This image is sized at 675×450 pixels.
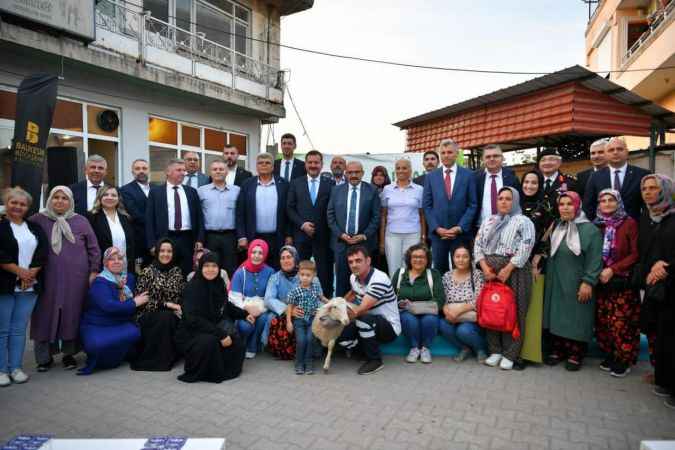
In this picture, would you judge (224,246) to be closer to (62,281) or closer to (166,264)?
(166,264)

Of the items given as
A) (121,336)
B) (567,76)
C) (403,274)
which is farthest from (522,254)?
(567,76)

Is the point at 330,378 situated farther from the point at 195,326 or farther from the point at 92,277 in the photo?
the point at 92,277

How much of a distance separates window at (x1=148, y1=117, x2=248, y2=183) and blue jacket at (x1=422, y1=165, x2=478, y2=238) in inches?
312

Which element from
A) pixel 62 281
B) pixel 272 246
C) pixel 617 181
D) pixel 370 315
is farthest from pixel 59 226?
pixel 617 181

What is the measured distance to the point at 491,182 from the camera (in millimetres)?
5688

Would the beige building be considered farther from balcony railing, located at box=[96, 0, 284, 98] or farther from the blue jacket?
balcony railing, located at box=[96, 0, 284, 98]

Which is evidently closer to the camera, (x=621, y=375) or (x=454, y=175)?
(x=621, y=375)

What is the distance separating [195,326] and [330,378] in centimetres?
137

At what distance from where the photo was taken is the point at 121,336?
4.69m

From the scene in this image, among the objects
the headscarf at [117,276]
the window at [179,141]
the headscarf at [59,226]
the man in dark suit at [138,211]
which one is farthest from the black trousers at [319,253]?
the window at [179,141]

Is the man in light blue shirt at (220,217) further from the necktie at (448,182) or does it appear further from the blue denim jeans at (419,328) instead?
the necktie at (448,182)

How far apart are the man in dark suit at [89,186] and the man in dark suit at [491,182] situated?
4.39m

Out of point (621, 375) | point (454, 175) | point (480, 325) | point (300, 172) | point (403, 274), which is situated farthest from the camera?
point (300, 172)

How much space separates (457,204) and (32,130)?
5.92 meters
